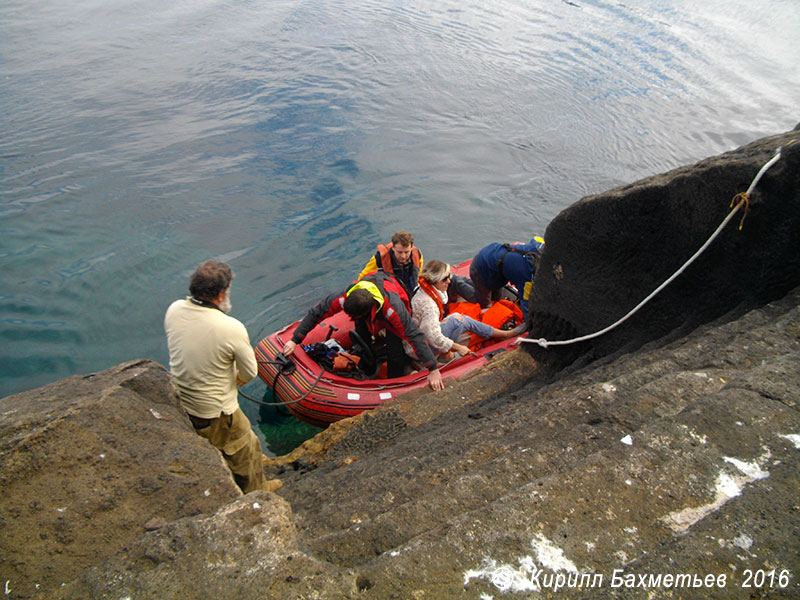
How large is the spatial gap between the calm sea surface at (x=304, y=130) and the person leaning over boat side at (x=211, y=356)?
2.73 meters

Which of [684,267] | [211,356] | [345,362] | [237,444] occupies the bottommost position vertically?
[345,362]

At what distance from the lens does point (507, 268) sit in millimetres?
6285

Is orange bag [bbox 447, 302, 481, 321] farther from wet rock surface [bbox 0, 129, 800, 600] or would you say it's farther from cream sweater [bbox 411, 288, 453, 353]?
wet rock surface [bbox 0, 129, 800, 600]

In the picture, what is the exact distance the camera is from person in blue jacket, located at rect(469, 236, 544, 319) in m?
6.13

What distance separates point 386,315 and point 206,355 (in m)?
1.93

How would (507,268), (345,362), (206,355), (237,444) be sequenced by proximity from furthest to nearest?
(507,268)
(345,362)
(237,444)
(206,355)

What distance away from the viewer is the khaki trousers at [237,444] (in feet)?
11.9

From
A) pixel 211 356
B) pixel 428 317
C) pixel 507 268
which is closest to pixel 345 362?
pixel 428 317

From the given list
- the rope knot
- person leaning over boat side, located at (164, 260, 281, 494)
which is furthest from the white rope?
person leaning over boat side, located at (164, 260, 281, 494)

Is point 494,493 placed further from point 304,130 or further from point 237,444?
point 304,130

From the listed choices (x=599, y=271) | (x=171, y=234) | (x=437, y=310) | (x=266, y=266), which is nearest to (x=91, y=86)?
(x=171, y=234)

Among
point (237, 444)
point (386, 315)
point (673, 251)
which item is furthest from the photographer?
point (386, 315)

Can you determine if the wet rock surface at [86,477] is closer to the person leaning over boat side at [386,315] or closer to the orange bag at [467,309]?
the person leaning over boat side at [386,315]

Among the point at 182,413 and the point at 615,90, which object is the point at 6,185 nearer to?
the point at 182,413
